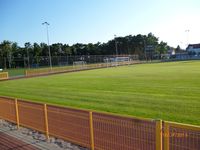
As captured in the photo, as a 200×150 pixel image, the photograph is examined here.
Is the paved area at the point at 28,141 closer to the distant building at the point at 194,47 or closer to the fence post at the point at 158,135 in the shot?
the fence post at the point at 158,135

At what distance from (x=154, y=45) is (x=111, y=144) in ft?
474

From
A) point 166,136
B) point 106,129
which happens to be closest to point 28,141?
point 106,129

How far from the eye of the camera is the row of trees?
116194 millimetres

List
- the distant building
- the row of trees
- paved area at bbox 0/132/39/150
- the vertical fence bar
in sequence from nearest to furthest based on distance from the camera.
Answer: the vertical fence bar
paved area at bbox 0/132/39/150
the row of trees
the distant building

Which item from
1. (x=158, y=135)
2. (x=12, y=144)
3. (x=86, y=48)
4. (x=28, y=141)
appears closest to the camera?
(x=158, y=135)

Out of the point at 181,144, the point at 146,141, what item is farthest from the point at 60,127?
the point at 181,144

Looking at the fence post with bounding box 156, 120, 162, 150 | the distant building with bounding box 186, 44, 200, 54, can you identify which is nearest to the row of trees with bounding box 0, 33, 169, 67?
the distant building with bounding box 186, 44, 200, 54

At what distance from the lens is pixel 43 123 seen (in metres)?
Answer: 9.91

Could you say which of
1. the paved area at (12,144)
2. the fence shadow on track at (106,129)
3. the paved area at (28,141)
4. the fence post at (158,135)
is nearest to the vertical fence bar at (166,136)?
the fence shadow on track at (106,129)

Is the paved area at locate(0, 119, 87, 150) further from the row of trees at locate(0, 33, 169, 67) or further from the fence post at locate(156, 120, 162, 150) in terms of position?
the row of trees at locate(0, 33, 169, 67)

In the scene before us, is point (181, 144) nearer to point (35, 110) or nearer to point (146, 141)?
point (146, 141)

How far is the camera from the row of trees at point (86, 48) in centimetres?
11619

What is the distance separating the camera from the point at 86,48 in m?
134

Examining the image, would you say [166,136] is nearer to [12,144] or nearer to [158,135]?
[158,135]
